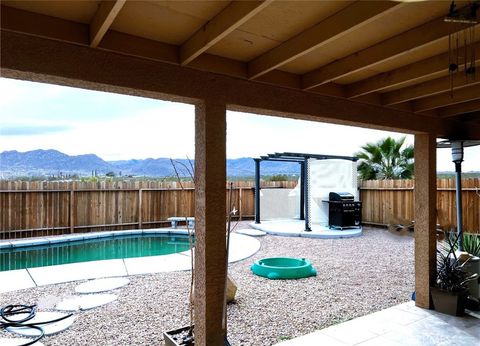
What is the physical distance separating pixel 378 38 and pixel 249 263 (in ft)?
17.6

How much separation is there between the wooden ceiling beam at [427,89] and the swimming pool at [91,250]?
7.11 m

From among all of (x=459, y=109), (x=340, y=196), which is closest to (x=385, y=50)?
(x=459, y=109)

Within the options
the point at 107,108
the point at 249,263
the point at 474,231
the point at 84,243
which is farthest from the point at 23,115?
the point at 474,231

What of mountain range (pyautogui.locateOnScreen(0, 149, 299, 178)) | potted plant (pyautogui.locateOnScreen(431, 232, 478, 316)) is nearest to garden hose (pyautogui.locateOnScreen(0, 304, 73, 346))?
potted plant (pyautogui.locateOnScreen(431, 232, 478, 316))

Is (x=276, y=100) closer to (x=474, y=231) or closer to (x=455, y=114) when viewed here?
(x=455, y=114)

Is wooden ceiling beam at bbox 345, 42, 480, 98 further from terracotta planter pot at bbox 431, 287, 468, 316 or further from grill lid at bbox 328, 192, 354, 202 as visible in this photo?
grill lid at bbox 328, 192, 354, 202

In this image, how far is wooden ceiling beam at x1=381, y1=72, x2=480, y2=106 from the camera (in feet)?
9.73

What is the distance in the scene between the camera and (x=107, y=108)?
3619 centimetres

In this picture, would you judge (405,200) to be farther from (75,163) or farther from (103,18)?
(75,163)

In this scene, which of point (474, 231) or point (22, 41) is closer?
point (22, 41)

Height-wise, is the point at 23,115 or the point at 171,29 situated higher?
the point at 23,115

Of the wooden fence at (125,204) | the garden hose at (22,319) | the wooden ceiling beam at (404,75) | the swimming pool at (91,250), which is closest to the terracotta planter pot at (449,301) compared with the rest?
the wooden ceiling beam at (404,75)

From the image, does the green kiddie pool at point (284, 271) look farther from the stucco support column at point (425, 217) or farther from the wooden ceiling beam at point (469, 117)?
the wooden ceiling beam at point (469, 117)

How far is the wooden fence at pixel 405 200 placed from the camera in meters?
9.16
